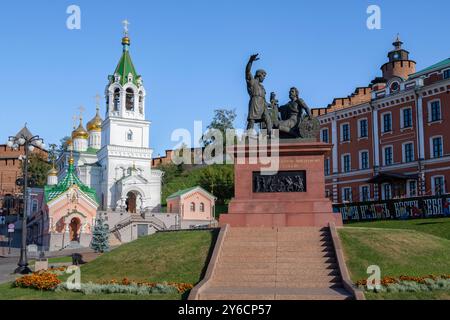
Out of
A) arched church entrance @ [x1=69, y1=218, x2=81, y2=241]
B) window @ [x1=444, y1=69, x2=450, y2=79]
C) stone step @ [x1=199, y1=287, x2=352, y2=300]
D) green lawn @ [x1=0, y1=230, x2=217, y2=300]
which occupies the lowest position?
stone step @ [x1=199, y1=287, x2=352, y2=300]

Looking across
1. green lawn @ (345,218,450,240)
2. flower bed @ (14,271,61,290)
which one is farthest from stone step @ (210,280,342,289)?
green lawn @ (345,218,450,240)

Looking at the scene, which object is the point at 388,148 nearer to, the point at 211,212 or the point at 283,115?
the point at 211,212

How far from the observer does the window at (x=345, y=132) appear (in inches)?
2101

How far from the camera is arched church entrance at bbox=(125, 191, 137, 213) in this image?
2604 inches

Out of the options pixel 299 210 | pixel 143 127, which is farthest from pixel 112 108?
pixel 299 210

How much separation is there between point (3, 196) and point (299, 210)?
3413 inches

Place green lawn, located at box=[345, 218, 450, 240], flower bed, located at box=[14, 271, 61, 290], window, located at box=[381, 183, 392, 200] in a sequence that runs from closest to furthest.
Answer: flower bed, located at box=[14, 271, 61, 290]
green lawn, located at box=[345, 218, 450, 240]
window, located at box=[381, 183, 392, 200]

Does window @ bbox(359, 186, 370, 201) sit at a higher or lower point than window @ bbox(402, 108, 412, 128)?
lower

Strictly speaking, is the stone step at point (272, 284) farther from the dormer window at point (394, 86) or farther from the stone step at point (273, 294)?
the dormer window at point (394, 86)

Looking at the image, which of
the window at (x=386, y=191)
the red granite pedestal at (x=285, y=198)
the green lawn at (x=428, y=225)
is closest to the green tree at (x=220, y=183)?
the window at (x=386, y=191)

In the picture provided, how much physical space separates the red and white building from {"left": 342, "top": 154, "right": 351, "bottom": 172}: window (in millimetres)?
91

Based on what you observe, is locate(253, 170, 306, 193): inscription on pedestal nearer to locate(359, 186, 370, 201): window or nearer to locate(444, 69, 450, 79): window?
locate(444, 69, 450, 79): window

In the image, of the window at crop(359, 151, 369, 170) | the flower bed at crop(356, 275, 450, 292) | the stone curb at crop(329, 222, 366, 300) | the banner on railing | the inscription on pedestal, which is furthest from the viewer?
the window at crop(359, 151, 369, 170)

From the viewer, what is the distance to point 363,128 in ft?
171
